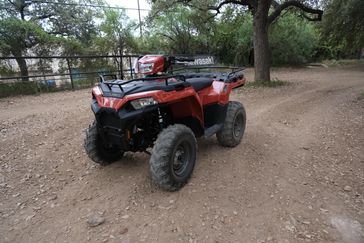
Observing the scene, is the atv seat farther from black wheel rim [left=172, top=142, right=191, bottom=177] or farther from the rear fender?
black wheel rim [left=172, top=142, right=191, bottom=177]

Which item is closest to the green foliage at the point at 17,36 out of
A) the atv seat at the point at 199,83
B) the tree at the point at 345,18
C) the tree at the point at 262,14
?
the tree at the point at 262,14

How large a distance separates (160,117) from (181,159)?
538 millimetres

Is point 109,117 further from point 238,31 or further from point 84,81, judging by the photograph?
point 238,31

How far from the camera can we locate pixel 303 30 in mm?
18547

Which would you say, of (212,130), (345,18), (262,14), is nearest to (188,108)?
(212,130)

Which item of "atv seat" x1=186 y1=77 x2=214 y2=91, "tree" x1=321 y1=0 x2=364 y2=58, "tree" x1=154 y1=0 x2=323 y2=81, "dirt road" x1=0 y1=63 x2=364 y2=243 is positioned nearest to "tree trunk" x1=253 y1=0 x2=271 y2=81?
"tree" x1=154 y1=0 x2=323 y2=81

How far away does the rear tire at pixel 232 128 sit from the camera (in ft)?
12.7

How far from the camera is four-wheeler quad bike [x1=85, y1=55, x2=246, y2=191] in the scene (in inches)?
103

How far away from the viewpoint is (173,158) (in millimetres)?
2766

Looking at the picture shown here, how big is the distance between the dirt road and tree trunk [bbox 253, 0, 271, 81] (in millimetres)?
5540

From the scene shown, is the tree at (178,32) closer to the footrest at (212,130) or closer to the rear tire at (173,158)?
the footrest at (212,130)

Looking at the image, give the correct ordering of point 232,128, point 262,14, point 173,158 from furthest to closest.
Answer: point 262,14
point 232,128
point 173,158

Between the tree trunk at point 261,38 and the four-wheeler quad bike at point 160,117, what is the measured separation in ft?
22.8

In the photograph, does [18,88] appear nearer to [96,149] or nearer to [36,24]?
[36,24]
